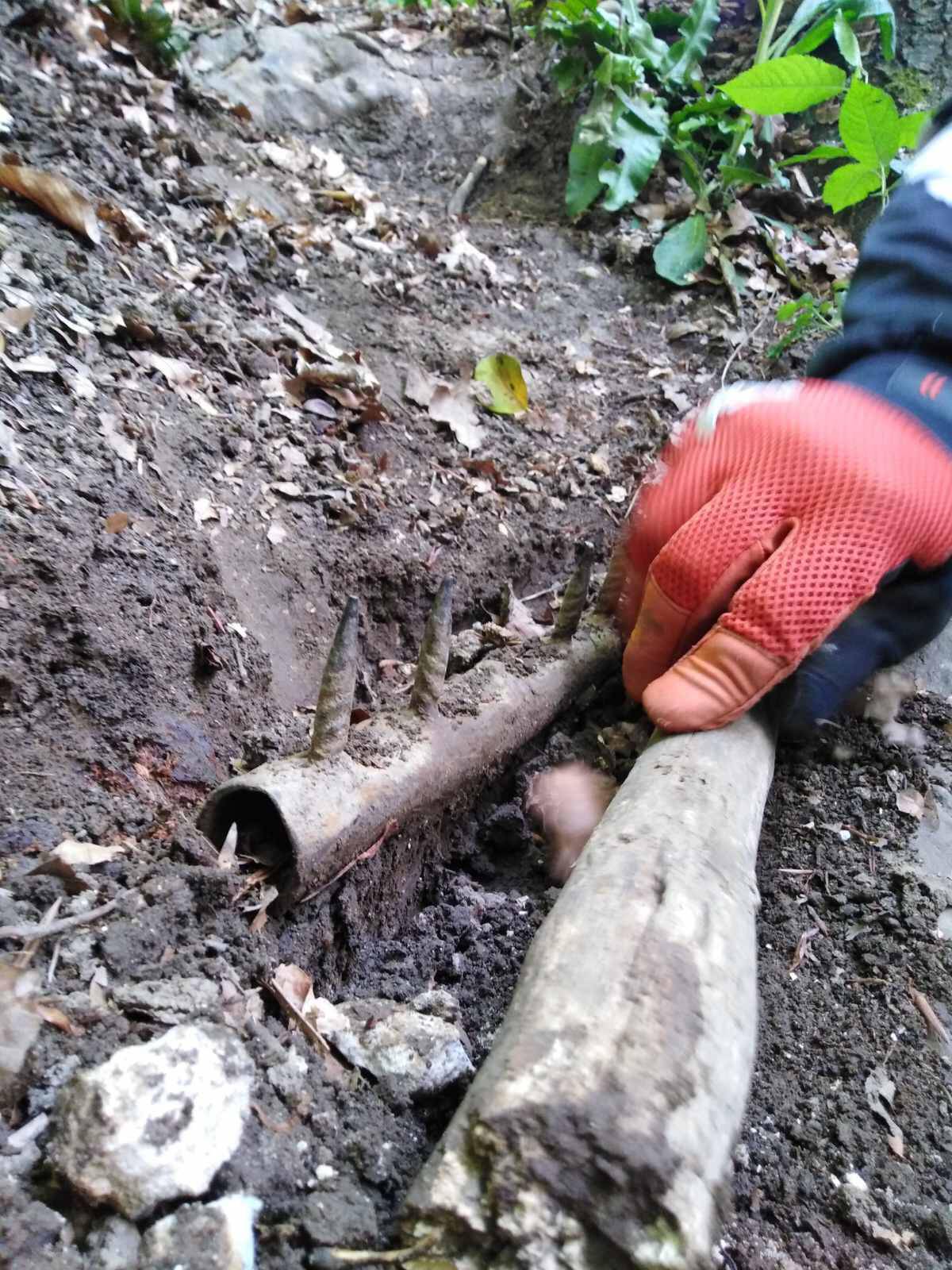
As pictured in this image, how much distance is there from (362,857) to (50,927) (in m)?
0.59

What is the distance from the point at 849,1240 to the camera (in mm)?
1268

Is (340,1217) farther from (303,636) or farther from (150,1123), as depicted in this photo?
(303,636)

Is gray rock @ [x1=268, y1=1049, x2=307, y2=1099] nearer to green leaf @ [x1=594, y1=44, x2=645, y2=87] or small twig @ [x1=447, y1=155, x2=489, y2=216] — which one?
small twig @ [x1=447, y1=155, x2=489, y2=216]

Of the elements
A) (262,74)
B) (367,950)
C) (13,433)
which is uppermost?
(262,74)

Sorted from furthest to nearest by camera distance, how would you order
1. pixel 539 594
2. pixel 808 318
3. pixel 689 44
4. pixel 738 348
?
pixel 689 44, pixel 738 348, pixel 808 318, pixel 539 594

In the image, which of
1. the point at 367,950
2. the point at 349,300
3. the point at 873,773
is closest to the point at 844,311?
the point at 873,773

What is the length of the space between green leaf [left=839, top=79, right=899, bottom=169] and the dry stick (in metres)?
3.25

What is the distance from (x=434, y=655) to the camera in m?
1.77

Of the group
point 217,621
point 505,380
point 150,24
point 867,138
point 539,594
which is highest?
point 867,138

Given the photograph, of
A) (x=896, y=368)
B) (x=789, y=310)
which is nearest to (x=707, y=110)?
(x=789, y=310)

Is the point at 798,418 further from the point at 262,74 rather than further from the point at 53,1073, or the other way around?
the point at 262,74

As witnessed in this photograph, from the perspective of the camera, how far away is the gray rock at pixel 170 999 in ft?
3.71

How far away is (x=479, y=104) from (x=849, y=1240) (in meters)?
5.58

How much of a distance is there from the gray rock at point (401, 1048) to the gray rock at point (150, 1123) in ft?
0.78
